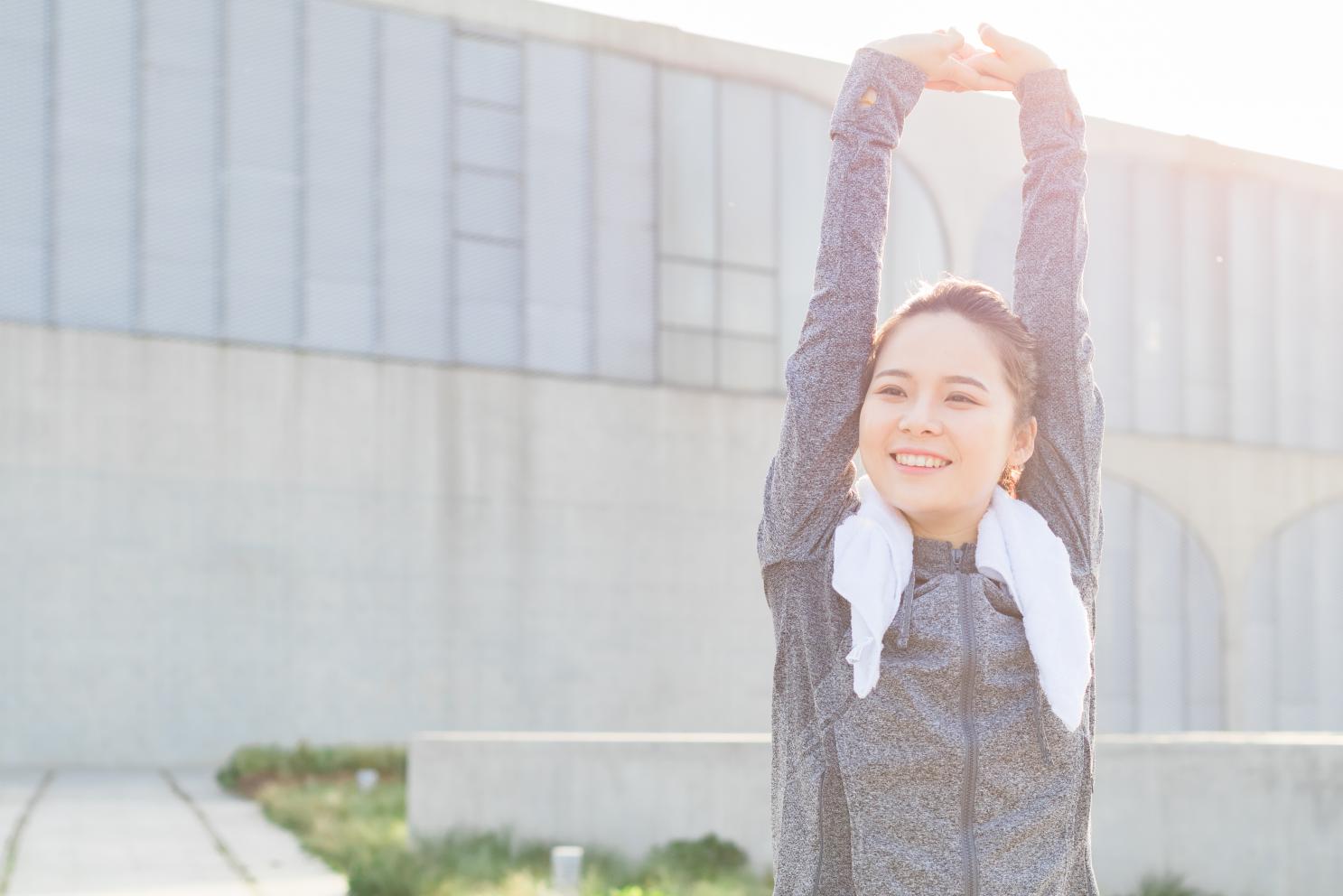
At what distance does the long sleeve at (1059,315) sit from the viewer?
217 centimetres

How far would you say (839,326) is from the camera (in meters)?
2.14

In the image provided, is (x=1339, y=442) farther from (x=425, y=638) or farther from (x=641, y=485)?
(x=425, y=638)

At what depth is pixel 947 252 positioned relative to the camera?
2342 cm

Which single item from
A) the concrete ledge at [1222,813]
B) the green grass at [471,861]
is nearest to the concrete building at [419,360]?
the green grass at [471,861]

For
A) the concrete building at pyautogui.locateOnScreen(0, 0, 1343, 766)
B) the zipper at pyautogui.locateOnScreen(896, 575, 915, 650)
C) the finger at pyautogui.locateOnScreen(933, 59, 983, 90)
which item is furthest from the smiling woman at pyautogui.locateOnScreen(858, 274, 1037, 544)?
the concrete building at pyautogui.locateOnScreen(0, 0, 1343, 766)

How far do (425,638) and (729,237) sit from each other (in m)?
7.11

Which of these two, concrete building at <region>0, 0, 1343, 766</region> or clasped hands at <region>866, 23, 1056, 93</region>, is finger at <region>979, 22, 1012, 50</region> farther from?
concrete building at <region>0, 0, 1343, 766</region>

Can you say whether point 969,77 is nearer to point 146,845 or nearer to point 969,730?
point 969,730

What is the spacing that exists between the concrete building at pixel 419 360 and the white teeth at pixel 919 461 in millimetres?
17423

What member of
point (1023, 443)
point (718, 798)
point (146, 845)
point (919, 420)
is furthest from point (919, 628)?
point (146, 845)

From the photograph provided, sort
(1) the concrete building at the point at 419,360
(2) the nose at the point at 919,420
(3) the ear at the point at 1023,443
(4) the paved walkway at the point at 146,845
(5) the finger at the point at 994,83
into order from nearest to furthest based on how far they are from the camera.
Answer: (2) the nose at the point at 919,420, (3) the ear at the point at 1023,443, (5) the finger at the point at 994,83, (4) the paved walkway at the point at 146,845, (1) the concrete building at the point at 419,360

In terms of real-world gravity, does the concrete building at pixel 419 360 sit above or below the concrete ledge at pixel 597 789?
above

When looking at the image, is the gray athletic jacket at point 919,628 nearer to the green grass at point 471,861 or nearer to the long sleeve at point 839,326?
the long sleeve at point 839,326

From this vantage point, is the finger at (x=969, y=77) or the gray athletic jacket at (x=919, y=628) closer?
the gray athletic jacket at (x=919, y=628)
